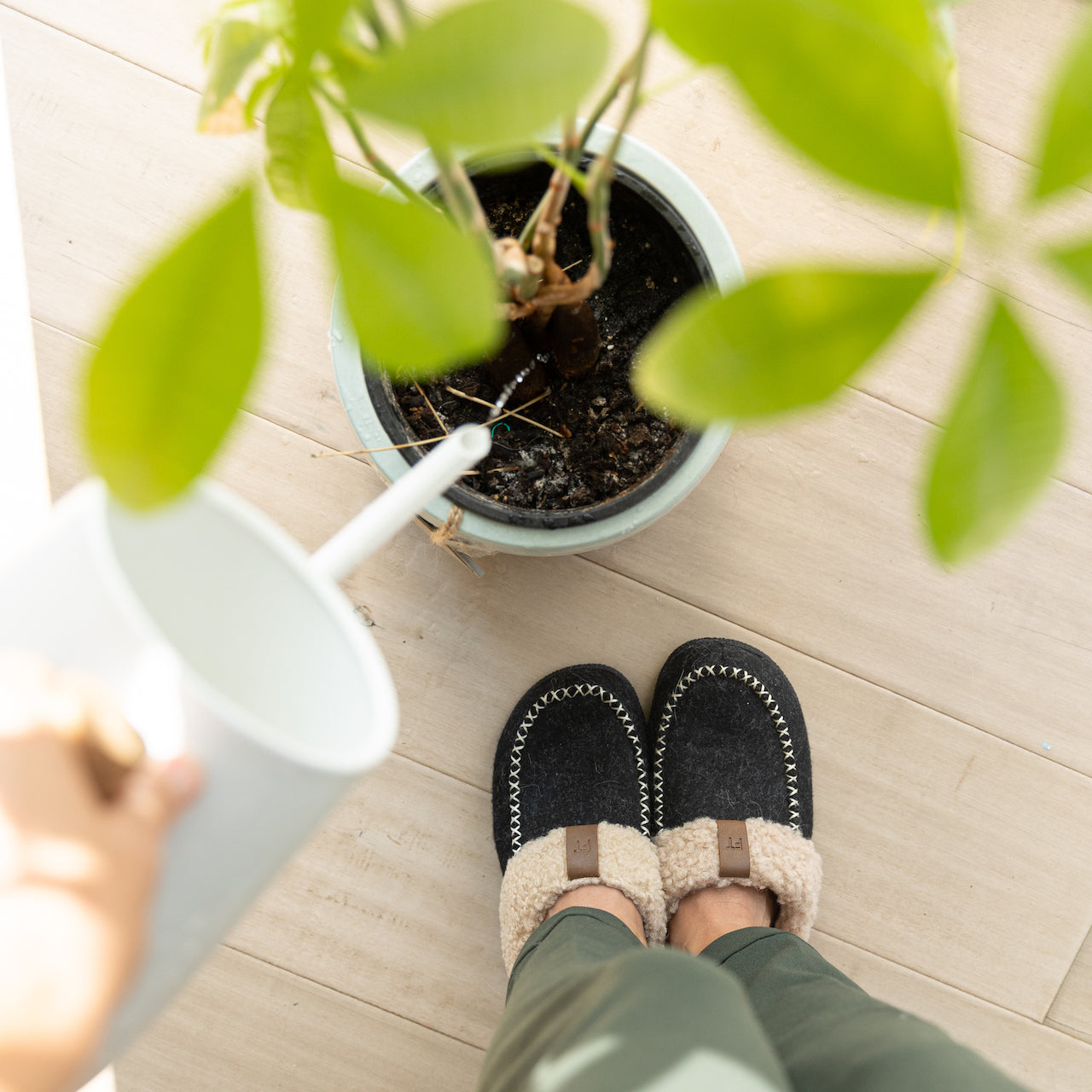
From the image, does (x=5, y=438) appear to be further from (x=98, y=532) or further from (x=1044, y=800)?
(x=1044, y=800)

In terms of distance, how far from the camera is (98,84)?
958mm

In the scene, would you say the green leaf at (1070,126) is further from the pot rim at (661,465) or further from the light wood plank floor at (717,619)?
the light wood plank floor at (717,619)

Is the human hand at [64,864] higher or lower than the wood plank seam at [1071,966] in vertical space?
higher

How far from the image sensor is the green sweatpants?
0.50 m

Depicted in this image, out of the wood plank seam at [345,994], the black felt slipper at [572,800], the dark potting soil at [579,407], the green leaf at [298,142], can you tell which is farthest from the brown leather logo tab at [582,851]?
the green leaf at [298,142]

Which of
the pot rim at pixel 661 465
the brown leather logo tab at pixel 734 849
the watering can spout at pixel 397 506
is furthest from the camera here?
the brown leather logo tab at pixel 734 849

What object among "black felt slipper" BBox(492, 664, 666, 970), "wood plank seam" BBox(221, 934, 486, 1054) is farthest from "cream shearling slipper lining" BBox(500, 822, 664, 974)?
"wood plank seam" BBox(221, 934, 486, 1054)

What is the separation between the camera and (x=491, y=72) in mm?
233

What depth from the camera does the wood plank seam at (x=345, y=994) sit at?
1007 mm

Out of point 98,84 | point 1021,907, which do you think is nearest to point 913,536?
point 1021,907

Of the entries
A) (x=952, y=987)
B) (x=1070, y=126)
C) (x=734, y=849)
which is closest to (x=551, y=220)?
(x=1070, y=126)

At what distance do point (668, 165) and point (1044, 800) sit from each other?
2.95 ft

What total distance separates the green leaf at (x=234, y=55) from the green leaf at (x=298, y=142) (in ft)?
0.19

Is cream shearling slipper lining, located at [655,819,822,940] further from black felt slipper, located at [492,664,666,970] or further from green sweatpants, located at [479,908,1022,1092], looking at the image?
green sweatpants, located at [479,908,1022,1092]
